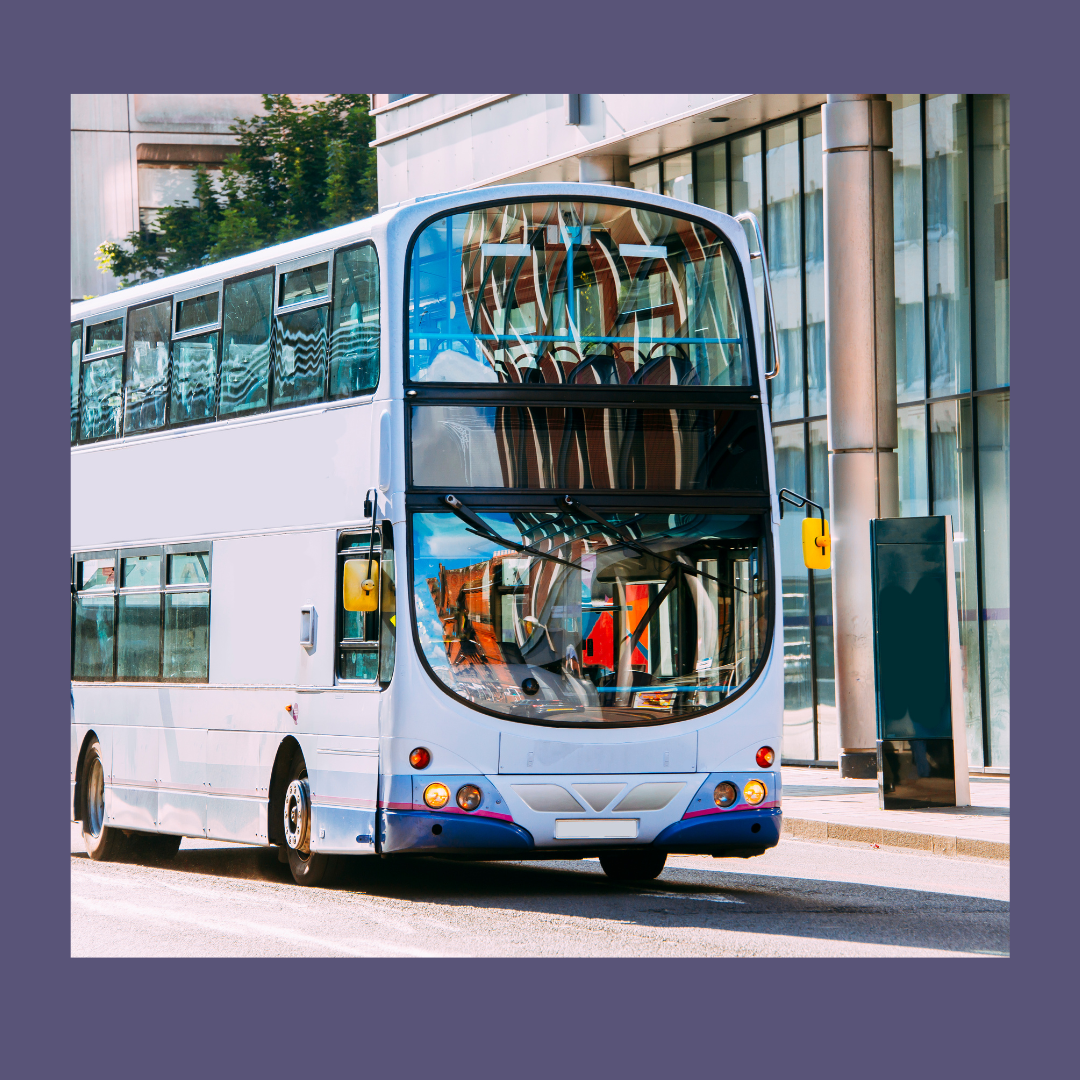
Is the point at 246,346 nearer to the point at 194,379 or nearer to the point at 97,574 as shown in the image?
the point at 194,379

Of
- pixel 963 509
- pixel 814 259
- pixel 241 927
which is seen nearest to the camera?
pixel 241 927

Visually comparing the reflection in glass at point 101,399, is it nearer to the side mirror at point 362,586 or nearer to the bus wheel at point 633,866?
the side mirror at point 362,586

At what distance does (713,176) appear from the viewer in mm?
25828

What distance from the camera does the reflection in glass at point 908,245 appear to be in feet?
73.3

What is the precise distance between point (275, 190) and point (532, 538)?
2729 centimetres

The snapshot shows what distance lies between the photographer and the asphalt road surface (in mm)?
10133

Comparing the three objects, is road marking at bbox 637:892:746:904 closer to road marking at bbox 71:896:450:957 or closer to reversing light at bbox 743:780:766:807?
reversing light at bbox 743:780:766:807

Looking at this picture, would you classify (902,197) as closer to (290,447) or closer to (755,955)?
(290,447)

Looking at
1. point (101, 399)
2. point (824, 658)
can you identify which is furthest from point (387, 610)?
point (824, 658)

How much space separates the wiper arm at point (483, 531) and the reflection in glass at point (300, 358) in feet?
5.01

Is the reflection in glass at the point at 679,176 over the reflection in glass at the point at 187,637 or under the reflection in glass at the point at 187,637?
over

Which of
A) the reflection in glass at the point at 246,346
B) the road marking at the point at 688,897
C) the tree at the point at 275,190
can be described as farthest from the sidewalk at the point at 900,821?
the tree at the point at 275,190

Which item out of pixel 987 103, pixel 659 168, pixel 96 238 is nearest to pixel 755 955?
pixel 987 103

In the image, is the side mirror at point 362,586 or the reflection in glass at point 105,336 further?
the reflection in glass at point 105,336
